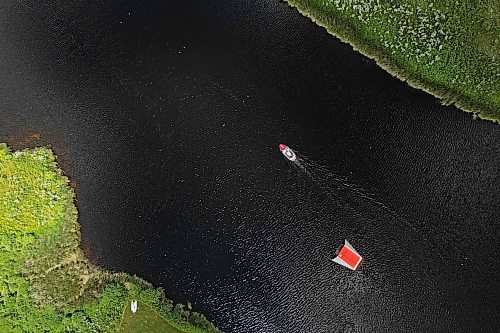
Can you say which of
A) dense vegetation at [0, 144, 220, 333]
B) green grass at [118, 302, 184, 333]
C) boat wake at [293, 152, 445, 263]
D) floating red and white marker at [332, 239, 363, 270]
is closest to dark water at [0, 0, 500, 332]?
boat wake at [293, 152, 445, 263]

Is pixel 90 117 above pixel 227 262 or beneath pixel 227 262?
above

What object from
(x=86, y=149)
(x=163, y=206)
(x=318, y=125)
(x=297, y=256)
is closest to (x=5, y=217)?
(x=86, y=149)

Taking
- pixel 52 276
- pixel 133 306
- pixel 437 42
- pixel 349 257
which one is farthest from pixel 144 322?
pixel 437 42

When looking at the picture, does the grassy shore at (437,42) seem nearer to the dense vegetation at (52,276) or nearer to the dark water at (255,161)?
the dark water at (255,161)

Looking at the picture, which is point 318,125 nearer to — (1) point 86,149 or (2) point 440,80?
(2) point 440,80

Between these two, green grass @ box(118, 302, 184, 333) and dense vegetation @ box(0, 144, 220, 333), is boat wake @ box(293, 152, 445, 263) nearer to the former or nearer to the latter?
dense vegetation @ box(0, 144, 220, 333)

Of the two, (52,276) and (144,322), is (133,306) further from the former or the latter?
(52,276)
